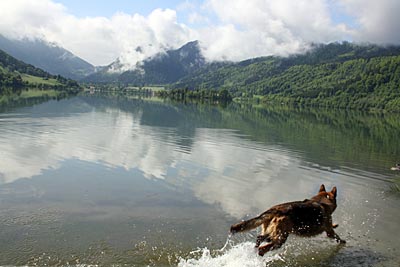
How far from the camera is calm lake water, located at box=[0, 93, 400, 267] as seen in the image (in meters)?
11.8

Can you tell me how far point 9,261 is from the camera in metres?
10.5

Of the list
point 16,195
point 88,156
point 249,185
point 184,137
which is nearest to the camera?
point 16,195

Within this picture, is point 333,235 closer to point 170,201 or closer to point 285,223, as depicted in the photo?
point 285,223

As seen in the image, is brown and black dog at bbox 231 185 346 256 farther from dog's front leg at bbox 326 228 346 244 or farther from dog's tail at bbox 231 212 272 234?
dog's front leg at bbox 326 228 346 244

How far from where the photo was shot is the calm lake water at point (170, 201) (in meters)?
11.8

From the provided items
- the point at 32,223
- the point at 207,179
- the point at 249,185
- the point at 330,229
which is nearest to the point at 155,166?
the point at 207,179

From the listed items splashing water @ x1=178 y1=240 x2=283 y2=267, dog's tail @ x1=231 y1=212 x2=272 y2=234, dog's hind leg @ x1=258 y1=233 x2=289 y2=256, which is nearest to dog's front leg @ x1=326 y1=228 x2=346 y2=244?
splashing water @ x1=178 y1=240 x2=283 y2=267

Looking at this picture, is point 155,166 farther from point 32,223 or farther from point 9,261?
point 9,261

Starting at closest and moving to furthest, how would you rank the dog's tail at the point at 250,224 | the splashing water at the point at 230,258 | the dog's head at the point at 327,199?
1. the dog's tail at the point at 250,224
2. the splashing water at the point at 230,258
3. the dog's head at the point at 327,199

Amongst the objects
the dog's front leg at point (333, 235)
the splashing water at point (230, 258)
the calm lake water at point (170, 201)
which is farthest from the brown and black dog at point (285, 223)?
the calm lake water at point (170, 201)

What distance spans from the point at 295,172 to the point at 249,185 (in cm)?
611

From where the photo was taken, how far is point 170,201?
1759cm

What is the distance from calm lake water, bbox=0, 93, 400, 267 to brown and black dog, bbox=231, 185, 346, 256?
3.76 feet

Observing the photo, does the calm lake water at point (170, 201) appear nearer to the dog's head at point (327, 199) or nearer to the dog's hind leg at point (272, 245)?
the dog's hind leg at point (272, 245)
